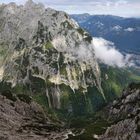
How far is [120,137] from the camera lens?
584 ft

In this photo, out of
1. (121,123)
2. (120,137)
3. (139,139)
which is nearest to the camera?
(139,139)

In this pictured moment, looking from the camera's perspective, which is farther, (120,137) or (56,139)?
(56,139)

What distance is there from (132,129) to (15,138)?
181 feet

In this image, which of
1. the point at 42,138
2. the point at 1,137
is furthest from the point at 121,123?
the point at 1,137

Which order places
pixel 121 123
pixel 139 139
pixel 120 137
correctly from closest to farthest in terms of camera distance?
pixel 139 139
pixel 120 137
pixel 121 123

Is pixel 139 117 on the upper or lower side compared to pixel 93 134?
upper

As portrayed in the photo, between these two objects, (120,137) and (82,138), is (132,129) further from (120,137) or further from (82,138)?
(82,138)

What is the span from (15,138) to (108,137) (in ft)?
144

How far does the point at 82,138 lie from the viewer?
187 meters

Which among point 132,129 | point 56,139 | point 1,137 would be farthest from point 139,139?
point 1,137

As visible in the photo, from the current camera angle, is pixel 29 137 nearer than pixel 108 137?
No

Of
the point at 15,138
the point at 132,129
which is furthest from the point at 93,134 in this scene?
the point at 15,138

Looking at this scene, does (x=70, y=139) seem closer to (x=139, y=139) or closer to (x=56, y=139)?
(x=56, y=139)

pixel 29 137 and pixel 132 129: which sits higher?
pixel 132 129
